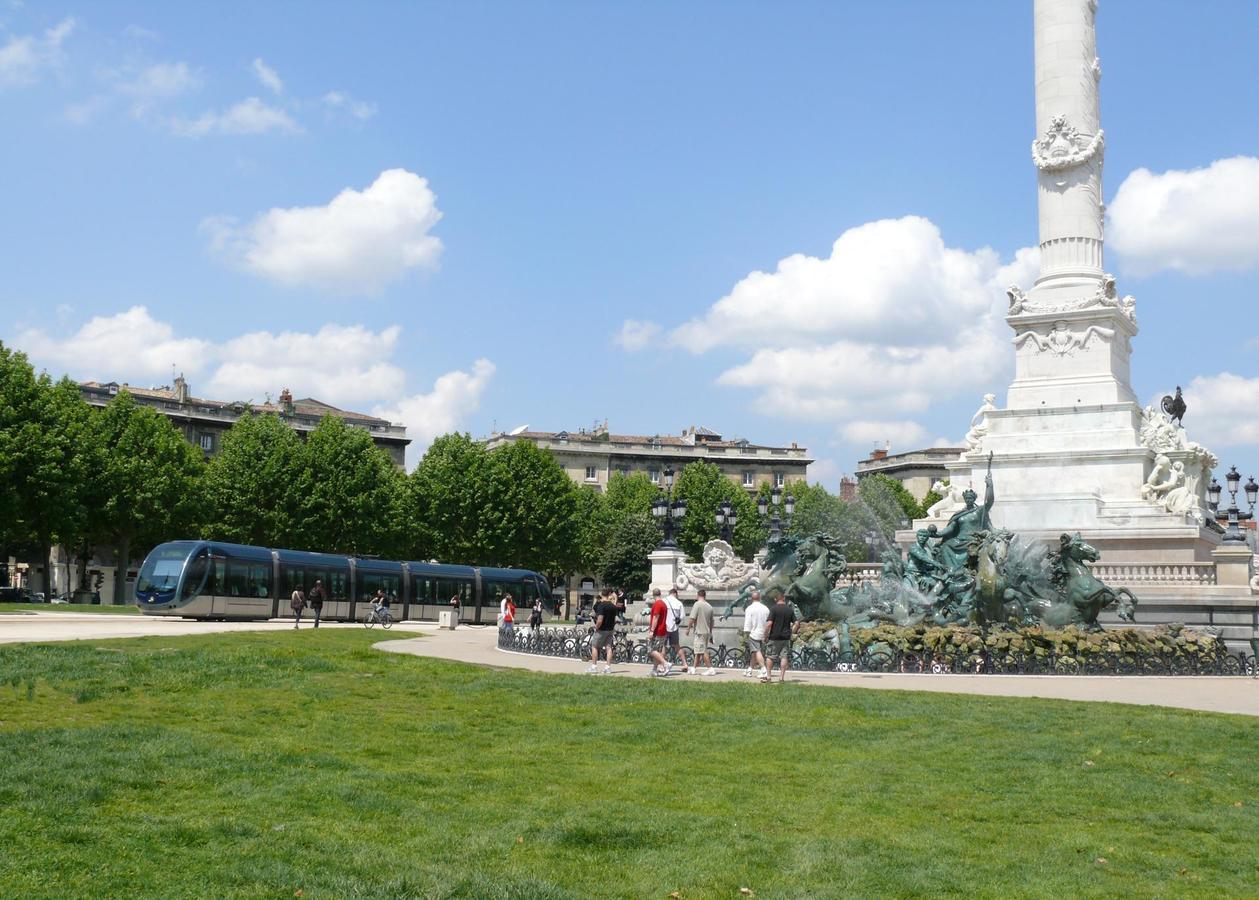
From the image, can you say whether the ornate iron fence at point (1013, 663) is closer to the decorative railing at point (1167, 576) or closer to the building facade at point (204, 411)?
the decorative railing at point (1167, 576)

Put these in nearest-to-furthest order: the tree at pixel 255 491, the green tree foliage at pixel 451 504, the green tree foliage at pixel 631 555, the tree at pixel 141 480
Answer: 1. the tree at pixel 141 480
2. the tree at pixel 255 491
3. the green tree foliage at pixel 451 504
4. the green tree foliage at pixel 631 555

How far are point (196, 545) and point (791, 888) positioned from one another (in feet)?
125

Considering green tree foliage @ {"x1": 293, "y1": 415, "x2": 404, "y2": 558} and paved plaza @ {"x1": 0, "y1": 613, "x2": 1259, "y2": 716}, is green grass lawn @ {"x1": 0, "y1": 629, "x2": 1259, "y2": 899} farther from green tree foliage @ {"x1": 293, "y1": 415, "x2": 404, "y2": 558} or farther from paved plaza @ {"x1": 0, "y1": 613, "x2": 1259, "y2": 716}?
green tree foliage @ {"x1": 293, "y1": 415, "x2": 404, "y2": 558}

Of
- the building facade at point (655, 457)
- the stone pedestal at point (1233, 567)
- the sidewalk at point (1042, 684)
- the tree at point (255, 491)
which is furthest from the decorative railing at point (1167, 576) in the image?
the building facade at point (655, 457)

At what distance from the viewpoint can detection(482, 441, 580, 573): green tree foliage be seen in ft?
243

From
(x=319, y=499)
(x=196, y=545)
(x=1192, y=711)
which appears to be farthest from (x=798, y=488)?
(x=1192, y=711)

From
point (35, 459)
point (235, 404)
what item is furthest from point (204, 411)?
point (35, 459)

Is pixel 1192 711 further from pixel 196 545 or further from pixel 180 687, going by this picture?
pixel 196 545

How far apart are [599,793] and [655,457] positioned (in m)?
104

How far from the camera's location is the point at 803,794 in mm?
11203

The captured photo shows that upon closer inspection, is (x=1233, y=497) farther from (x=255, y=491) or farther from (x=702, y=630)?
(x=255, y=491)

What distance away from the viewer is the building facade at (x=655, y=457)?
113m

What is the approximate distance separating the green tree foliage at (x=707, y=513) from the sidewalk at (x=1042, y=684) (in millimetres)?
58323

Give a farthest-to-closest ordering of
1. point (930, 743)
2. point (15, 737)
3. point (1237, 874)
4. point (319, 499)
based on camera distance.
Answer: point (319, 499)
point (930, 743)
point (15, 737)
point (1237, 874)
